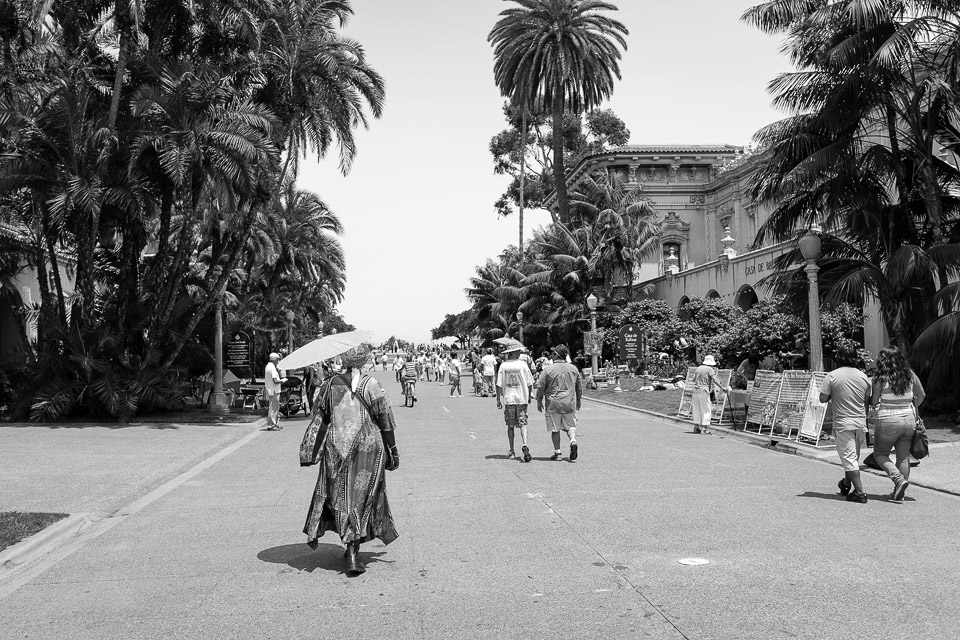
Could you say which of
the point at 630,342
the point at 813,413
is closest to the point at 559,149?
the point at 630,342

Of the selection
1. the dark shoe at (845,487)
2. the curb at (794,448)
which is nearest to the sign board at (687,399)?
the curb at (794,448)

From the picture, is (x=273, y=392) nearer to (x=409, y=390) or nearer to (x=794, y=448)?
(x=409, y=390)

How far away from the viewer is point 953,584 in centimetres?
622

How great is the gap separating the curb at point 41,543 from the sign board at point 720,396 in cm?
1427

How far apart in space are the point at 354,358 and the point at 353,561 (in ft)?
5.30

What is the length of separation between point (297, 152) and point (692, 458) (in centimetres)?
1677

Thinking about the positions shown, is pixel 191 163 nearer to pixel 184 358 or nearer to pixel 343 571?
pixel 184 358

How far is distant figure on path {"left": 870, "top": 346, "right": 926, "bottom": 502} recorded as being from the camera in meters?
9.68

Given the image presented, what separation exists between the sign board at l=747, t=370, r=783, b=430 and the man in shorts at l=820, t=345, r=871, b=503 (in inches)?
271

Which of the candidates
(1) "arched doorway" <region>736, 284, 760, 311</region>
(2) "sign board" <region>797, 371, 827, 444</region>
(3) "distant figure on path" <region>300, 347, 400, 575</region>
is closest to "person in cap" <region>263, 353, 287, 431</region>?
(2) "sign board" <region>797, 371, 827, 444</region>

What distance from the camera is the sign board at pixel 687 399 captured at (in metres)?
21.4

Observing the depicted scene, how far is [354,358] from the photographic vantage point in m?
7.20

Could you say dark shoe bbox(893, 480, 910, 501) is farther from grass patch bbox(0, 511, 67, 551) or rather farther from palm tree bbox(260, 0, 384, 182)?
palm tree bbox(260, 0, 384, 182)

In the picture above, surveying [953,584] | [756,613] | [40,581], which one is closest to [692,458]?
[953,584]
